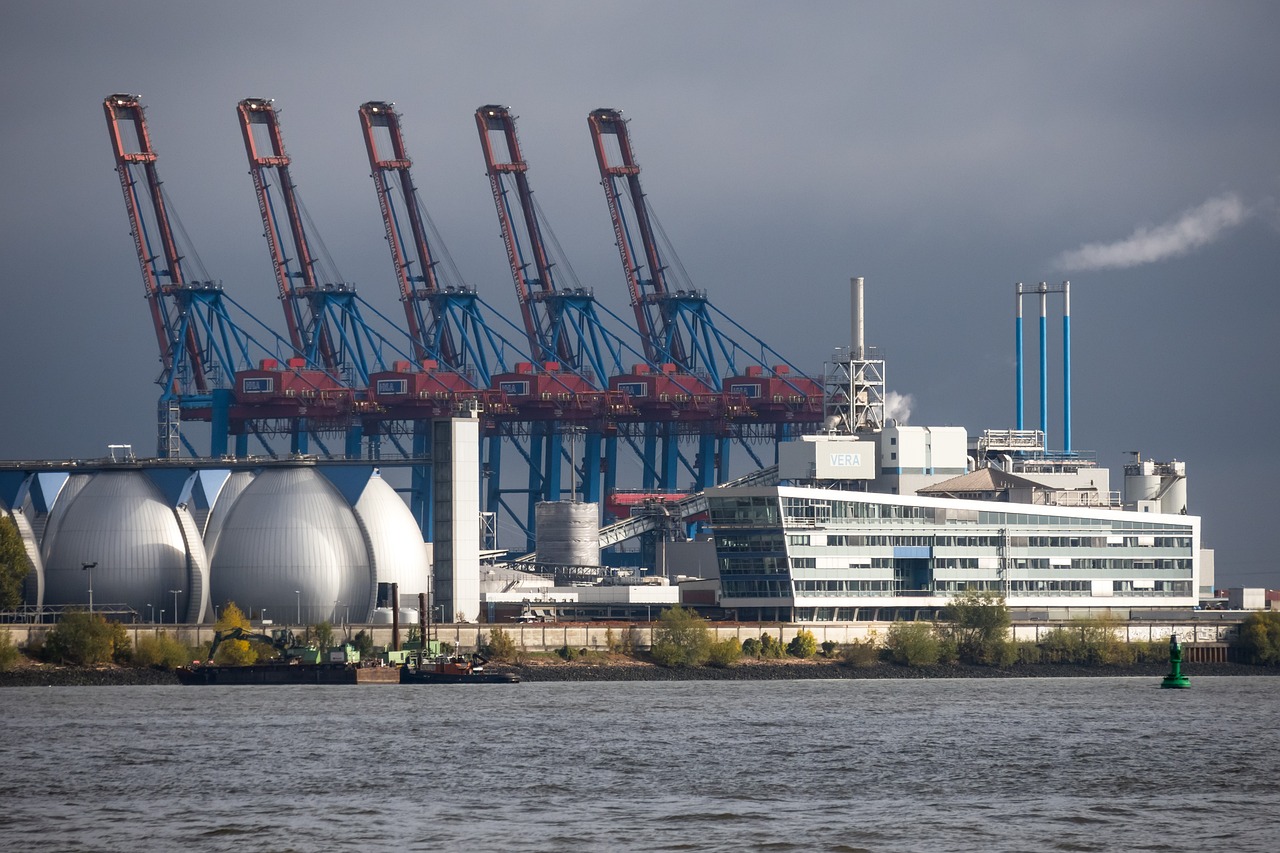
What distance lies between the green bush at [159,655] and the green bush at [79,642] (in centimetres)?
176

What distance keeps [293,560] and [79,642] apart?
864 inches

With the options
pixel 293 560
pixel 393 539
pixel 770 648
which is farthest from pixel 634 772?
pixel 393 539

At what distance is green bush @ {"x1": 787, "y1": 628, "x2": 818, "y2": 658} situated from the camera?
136m

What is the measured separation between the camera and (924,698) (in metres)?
110

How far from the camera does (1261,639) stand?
146 metres

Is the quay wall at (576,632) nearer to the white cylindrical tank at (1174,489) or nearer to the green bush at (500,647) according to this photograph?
the green bush at (500,647)

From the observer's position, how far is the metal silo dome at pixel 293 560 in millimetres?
142125

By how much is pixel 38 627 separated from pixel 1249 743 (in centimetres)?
7108

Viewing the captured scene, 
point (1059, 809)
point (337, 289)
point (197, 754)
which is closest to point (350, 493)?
point (337, 289)

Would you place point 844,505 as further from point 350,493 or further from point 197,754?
point 197,754

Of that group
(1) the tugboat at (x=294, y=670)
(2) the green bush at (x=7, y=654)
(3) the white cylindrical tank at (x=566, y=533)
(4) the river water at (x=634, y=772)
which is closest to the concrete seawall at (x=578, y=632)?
(2) the green bush at (x=7, y=654)

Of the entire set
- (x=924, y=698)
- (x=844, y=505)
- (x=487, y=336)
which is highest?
(x=487, y=336)

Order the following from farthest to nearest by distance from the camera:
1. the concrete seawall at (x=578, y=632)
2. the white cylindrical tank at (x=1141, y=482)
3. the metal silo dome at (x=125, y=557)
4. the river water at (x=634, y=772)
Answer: the white cylindrical tank at (x=1141, y=482) → the metal silo dome at (x=125, y=557) → the concrete seawall at (x=578, y=632) → the river water at (x=634, y=772)

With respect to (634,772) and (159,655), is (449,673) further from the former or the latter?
(634,772)
